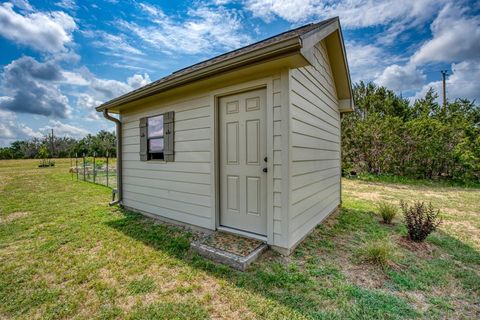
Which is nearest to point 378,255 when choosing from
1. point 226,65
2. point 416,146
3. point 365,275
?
point 365,275

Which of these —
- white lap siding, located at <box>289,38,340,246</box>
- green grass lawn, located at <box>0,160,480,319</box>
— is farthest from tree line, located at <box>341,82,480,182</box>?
white lap siding, located at <box>289,38,340,246</box>

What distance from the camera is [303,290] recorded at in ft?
6.87

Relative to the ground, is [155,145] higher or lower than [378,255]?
higher

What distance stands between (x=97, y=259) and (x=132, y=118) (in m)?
3.21

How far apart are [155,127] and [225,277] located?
10.7 ft

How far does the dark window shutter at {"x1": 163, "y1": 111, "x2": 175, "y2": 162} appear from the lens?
4012 mm

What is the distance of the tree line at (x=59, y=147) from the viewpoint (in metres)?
32.8

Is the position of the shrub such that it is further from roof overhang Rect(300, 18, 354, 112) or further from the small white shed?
roof overhang Rect(300, 18, 354, 112)

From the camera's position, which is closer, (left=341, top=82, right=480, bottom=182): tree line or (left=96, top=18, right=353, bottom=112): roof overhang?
(left=96, top=18, right=353, bottom=112): roof overhang

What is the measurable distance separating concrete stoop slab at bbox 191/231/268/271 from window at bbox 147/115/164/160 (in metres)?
2.16

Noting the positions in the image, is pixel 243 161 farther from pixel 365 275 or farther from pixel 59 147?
pixel 59 147

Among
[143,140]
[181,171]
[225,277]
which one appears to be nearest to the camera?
[225,277]

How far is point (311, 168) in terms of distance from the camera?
11.6 ft

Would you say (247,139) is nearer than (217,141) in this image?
Yes
